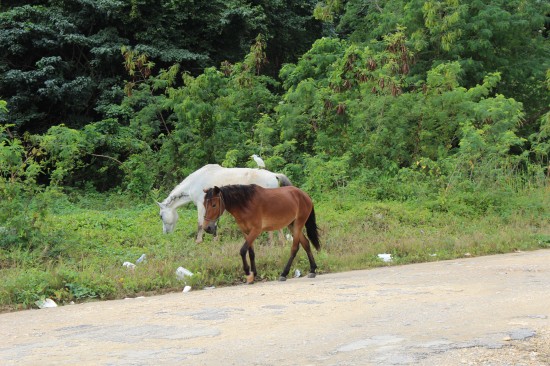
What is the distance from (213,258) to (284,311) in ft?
10.5

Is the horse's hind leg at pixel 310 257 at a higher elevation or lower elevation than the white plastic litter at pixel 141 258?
higher

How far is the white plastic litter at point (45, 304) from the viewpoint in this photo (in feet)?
28.1

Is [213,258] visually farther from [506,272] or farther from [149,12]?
[149,12]

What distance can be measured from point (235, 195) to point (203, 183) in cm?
437

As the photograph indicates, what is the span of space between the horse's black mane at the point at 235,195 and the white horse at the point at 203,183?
142 inches

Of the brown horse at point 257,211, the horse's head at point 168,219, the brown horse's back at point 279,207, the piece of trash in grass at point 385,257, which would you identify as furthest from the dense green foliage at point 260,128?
the brown horse's back at point 279,207

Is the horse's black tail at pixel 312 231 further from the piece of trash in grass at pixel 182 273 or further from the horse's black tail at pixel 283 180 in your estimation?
the horse's black tail at pixel 283 180

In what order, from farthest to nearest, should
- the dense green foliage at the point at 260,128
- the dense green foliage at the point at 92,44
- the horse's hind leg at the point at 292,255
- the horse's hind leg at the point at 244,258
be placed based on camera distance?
1. the dense green foliage at the point at 92,44
2. the dense green foliage at the point at 260,128
3. the horse's hind leg at the point at 292,255
4. the horse's hind leg at the point at 244,258

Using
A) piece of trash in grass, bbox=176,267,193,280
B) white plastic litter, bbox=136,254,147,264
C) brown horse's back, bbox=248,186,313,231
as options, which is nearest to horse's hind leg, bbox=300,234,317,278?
brown horse's back, bbox=248,186,313,231

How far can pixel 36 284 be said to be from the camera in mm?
8938

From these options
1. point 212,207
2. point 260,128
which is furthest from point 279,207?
point 260,128

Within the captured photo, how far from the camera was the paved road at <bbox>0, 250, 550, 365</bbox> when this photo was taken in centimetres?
577

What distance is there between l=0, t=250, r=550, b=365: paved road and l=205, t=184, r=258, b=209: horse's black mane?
1151 millimetres

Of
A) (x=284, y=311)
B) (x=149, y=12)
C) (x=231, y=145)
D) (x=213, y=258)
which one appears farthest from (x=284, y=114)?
(x=284, y=311)
